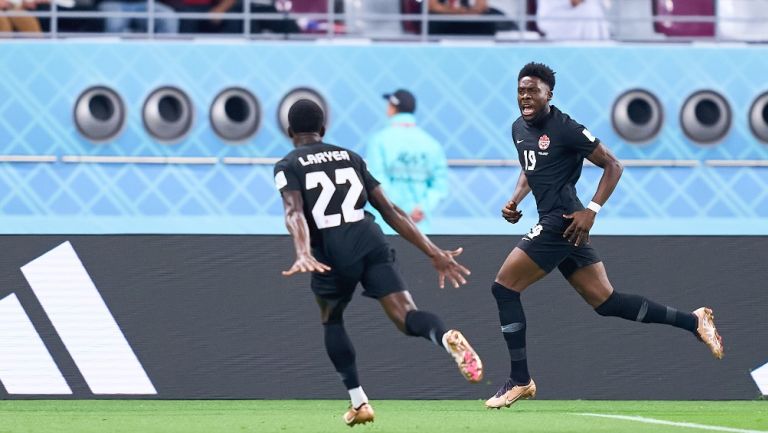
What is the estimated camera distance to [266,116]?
19.1 m

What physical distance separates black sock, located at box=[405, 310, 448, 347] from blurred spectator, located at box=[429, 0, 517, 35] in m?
9.61

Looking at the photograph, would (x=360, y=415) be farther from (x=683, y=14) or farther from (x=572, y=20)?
(x=683, y=14)

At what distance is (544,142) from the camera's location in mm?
10367

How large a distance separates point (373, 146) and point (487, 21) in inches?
203

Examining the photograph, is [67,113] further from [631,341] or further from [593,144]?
[593,144]

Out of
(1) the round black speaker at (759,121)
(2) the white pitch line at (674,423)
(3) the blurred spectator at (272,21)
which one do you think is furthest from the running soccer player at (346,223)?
(1) the round black speaker at (759,121)

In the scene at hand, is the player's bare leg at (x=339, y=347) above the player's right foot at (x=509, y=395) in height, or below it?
above

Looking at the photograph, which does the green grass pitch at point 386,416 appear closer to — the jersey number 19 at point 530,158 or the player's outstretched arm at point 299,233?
the player's outstretched arm at point 299,233

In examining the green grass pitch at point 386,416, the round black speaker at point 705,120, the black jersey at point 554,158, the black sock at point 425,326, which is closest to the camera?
the black sock at point 425,326

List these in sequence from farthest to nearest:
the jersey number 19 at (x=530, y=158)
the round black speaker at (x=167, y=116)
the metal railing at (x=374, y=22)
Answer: the round black speaker at (x=167, y=116) < the metal railing at (x=374, y=22) < the jersey number 19 at (x=530, y=158)

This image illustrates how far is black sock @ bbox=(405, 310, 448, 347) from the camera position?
29.8 ft

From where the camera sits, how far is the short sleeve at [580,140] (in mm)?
10242

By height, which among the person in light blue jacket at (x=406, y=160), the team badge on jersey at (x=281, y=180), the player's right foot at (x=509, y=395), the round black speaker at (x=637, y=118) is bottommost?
the round black speaker at (x=637, y=118)

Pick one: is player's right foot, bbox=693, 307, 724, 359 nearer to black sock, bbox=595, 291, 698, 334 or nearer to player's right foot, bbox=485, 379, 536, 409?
black sock, bbox=595, 291, 698, 334
